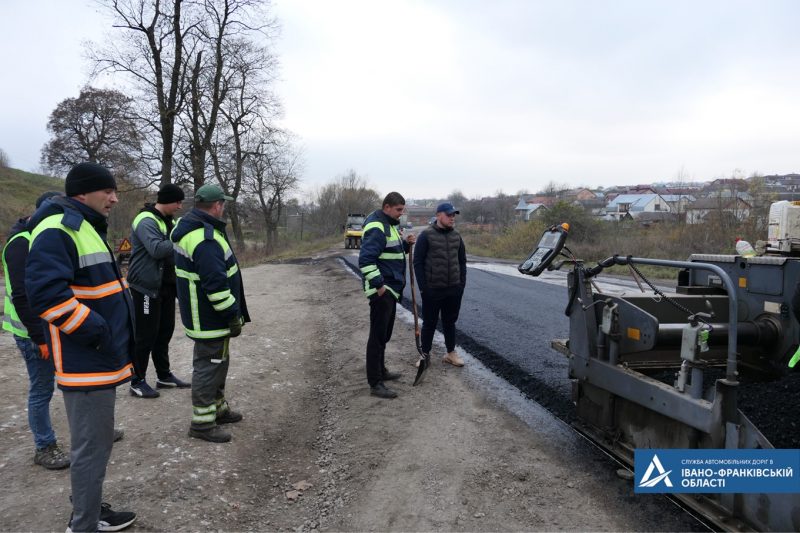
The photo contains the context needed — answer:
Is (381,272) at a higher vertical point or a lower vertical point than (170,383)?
higher

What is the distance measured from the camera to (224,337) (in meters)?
3.93

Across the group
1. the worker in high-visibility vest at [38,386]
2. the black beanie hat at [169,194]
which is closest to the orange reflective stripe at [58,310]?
the worker in high-visibility vest at [38,386]

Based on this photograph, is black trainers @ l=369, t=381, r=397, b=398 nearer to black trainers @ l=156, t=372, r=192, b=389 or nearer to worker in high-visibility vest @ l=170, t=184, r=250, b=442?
worker in high-visibility vest @ l=170, t=184, r=250, b=442

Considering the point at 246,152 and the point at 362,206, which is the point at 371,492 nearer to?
the point at 246,152

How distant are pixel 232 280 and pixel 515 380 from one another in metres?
3.01

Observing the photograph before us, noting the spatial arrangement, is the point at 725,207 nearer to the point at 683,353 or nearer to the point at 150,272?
the point at 683,353

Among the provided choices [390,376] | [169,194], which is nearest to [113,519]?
[169,194]

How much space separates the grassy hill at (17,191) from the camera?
3011cm

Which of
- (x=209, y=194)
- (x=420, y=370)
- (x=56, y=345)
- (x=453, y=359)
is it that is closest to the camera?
(x=56, y=345)

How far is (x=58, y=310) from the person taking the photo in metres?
2.42

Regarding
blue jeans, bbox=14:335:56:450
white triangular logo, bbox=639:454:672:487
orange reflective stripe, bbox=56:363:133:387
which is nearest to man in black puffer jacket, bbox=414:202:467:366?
white triangular logo, bbox=639:454:672:487

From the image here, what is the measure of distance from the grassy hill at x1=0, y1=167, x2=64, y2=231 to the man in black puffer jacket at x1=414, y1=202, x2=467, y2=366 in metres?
22.6

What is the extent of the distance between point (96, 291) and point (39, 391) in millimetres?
1308

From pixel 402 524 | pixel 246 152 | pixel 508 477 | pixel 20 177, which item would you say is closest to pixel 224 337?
pixel 402 524
